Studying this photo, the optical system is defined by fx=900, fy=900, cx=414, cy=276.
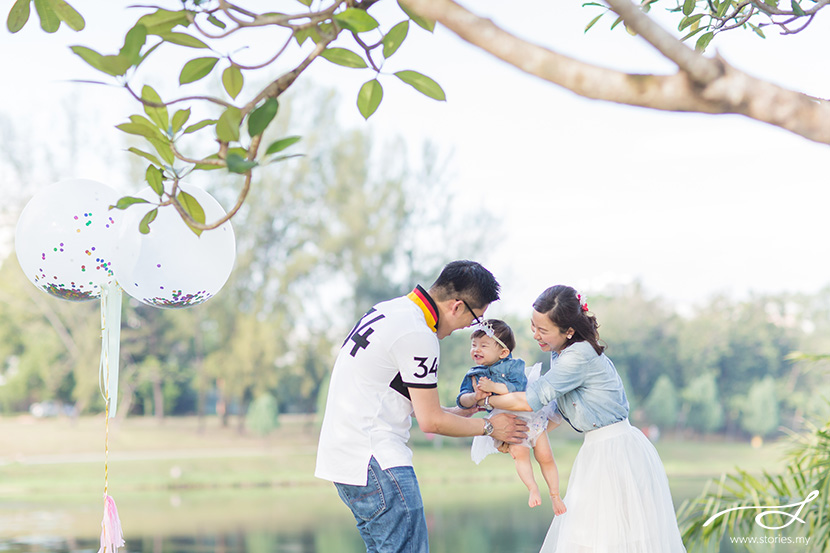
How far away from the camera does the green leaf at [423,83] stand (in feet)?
4.69

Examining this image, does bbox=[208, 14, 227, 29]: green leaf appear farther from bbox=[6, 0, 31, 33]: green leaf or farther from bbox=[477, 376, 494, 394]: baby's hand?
bbox=[477, 376, 494, 394]: baby's hand

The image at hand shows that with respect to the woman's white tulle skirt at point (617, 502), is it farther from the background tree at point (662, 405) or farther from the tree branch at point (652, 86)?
the background tree at point (662, 405)

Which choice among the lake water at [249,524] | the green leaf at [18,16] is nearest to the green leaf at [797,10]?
the green leaf at [18,16]

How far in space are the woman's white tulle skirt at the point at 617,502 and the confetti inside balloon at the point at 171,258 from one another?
1.28 metres

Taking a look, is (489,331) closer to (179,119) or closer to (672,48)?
(179,119)

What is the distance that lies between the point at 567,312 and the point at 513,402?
11.6 inches

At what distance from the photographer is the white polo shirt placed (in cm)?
226

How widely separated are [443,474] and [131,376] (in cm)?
740

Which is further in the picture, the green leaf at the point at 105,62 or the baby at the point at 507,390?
the baby at the point at 507,390

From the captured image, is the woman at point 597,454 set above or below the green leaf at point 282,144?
below

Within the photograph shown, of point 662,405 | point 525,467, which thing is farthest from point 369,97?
point 662,405

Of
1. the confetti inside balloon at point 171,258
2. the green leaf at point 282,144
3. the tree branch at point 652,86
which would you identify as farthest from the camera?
the confetti inside balloon at point 171,258

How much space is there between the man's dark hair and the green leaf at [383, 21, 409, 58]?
973 mm

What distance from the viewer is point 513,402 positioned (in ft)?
8.24
